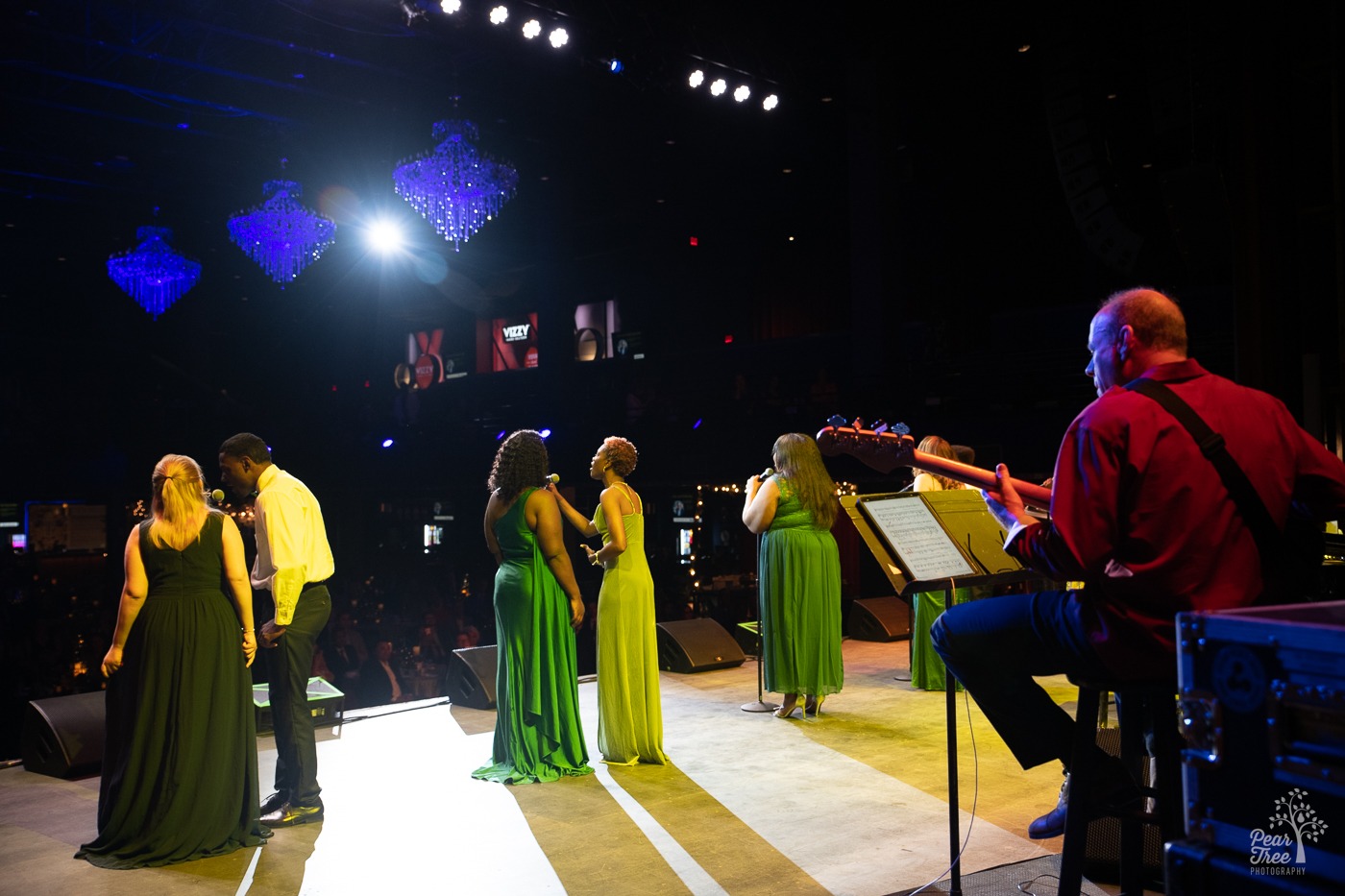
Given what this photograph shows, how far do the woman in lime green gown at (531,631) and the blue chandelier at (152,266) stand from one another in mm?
11670

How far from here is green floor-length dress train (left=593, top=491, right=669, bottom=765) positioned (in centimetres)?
528

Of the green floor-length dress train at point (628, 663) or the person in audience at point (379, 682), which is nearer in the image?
the green floor-length dress train at point (628, 663)

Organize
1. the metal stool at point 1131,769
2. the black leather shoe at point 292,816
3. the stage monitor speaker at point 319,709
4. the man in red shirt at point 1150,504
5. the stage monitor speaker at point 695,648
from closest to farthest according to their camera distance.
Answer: the man in red shirt at point 1150,504
the metal stool at point 1131,769
the black leather shoe at point 292,816
the stage monitor speaker at point 319,709
the stage monitor speaker at point 695,648

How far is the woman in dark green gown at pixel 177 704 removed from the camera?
3.94 meters

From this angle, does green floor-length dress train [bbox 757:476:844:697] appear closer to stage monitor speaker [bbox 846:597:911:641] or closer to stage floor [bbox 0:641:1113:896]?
stage floor [bbox 0:641:1113:896]

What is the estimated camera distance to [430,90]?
1185cm

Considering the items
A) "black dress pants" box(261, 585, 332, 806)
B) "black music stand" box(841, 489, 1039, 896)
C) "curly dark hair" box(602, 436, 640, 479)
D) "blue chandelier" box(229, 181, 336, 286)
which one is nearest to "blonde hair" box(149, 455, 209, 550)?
"black dress pants" box(261, 585, 332, 806)

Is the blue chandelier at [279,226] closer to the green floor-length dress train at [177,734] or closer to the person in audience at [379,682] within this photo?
the person in audience at [379,682]

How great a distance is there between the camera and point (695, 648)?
8.21 meters

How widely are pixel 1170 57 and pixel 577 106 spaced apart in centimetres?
702

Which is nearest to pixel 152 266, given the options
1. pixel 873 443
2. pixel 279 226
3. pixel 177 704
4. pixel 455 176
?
pixel 279 226

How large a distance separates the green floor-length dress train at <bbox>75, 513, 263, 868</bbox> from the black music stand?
267 cm

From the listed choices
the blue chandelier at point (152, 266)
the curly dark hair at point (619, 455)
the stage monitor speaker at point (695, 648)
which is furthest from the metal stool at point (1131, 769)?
the blue chandelier at point (152, 266)

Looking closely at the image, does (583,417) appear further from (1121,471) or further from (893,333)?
(1121,471)
